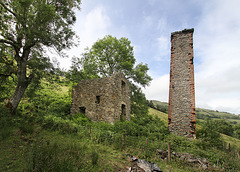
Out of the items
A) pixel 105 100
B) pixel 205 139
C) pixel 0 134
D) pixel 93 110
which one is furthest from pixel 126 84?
pixel 0 134

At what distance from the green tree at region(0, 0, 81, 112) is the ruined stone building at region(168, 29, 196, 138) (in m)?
8.67

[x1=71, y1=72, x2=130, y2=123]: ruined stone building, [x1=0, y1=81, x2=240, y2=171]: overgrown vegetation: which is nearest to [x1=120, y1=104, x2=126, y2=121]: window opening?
[x1=71, y1=72, x2=130, y2=123]: ruined stone building

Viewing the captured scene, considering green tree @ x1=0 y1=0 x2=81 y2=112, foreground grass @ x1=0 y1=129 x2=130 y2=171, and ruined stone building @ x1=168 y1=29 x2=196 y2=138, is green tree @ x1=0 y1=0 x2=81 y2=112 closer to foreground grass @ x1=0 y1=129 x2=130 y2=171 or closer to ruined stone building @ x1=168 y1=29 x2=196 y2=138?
foreground grass @ x1=0 y1=129 x2=130 y2=171

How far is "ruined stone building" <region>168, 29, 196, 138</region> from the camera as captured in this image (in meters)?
7.28

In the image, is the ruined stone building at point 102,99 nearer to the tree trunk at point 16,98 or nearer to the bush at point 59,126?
the bush at point 59,126

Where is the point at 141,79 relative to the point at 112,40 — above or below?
below

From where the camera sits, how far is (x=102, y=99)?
9.91 meters

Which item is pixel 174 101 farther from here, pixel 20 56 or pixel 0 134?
pixel 20 56

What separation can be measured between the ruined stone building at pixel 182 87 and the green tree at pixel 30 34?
8670mm

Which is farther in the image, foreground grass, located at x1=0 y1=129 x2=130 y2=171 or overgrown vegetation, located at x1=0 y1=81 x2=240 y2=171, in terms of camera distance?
overgrown vegetation, located at x1=0 y1=81 x2=240 y2=171

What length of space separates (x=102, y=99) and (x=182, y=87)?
21.4 ft

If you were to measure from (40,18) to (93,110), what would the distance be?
7.56 meters

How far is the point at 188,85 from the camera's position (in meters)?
7.66

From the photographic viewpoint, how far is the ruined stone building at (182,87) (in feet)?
23.9
